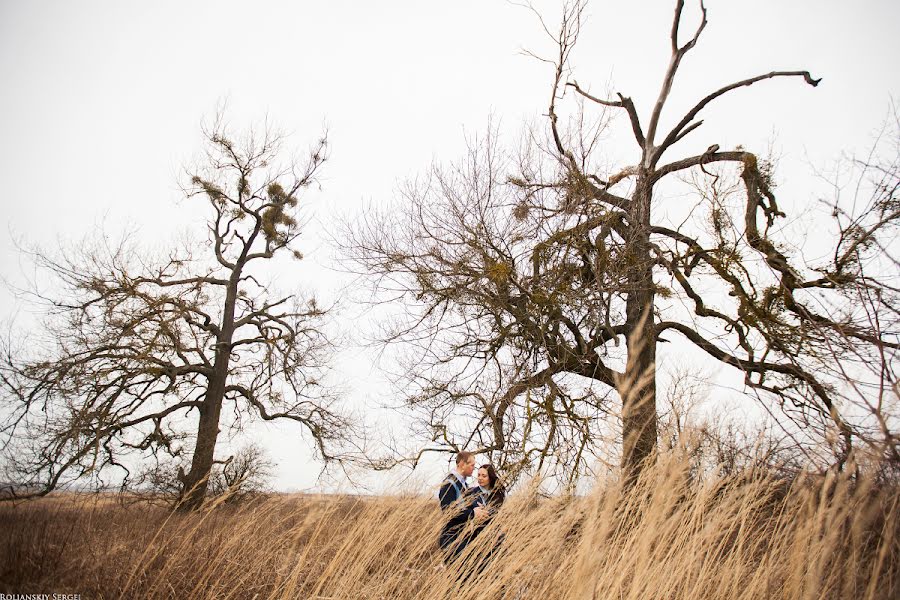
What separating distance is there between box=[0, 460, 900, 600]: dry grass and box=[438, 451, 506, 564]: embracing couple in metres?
0.14

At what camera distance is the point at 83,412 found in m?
7.75

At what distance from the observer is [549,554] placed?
2.15 meters

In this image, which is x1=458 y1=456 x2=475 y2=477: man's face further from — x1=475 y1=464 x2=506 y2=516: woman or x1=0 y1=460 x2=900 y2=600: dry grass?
x1=0 y1=460 x2=900 y2=600: dry grass

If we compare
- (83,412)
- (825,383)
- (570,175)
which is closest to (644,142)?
(570,175)

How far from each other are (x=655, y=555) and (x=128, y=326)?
881cm

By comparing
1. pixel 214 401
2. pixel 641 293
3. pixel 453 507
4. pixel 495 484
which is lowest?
pixel 453 507

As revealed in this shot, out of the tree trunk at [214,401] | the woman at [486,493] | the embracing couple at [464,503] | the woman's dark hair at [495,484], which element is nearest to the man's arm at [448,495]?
the embracing couple at [464,503]

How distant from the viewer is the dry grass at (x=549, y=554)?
1.87 metres

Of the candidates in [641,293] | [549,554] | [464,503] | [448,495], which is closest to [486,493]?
[448,495]

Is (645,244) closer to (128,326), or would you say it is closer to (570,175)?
(570,175)

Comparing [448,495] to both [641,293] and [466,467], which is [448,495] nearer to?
[466,467]

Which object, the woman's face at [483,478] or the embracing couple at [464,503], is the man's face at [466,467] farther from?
the woman's face at [483,478]

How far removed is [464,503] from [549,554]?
4.26 ft

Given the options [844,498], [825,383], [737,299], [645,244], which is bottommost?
[844,498]
